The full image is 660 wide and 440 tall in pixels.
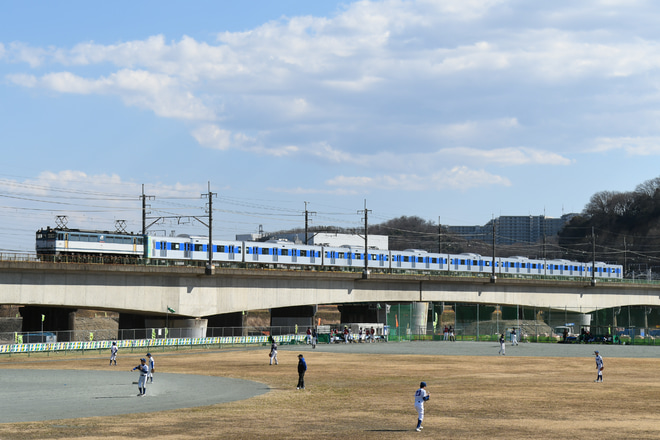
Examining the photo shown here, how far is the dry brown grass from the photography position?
824 inches

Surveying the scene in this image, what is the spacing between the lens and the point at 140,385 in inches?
1176

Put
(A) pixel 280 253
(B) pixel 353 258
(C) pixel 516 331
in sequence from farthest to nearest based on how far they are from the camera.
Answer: (B) pixel 353 258 → (A) pixel 280 253 → (C) pixel 516 331

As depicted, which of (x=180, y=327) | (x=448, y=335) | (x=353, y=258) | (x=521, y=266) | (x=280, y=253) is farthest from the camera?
(x=521, y=266)

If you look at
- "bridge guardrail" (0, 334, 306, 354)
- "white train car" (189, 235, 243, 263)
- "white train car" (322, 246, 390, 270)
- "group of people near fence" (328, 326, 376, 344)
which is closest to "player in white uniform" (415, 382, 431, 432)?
"bridge guardrail" (0, 334, 306, 354)

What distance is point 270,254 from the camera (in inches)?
3255

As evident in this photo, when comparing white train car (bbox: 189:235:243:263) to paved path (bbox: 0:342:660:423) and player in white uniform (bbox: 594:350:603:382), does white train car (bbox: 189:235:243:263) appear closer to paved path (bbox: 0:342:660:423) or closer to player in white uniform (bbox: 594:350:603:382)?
paved path (bbox: 0:342:660:423)

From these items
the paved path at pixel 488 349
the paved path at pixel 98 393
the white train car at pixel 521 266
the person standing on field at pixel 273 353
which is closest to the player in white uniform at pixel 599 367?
the paved path at pixel 98 393

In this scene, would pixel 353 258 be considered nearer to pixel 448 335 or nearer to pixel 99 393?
pixel 448 335

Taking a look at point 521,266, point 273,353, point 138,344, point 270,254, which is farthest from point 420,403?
point 521,266

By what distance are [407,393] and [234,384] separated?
8364mm

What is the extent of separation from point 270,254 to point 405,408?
187 feet

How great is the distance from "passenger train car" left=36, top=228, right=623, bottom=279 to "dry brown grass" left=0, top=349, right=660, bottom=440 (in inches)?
890

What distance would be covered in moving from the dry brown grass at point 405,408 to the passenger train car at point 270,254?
22.6 metres

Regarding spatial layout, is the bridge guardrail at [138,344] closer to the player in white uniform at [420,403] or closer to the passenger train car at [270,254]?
the passenger train car at [270,254]
